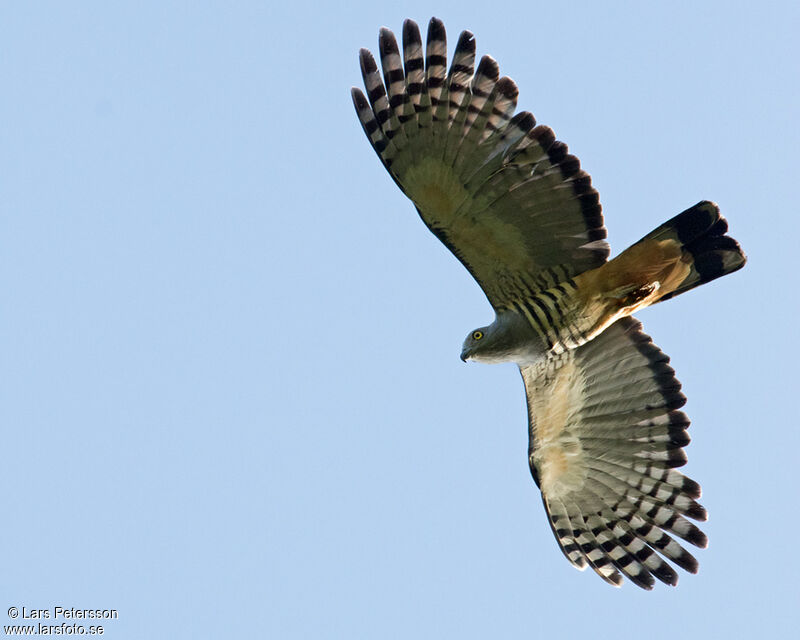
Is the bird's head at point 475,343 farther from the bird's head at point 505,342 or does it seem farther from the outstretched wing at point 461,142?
the outstretched wing at point 461,142

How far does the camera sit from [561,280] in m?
9.20

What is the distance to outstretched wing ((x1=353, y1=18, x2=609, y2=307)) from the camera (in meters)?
8.59

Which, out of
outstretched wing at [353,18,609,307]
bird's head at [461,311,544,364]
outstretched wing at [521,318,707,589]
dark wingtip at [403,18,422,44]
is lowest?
outstretched wing at [521,318,707,589]

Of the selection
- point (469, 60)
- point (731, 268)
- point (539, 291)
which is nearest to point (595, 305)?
point (539, 291)

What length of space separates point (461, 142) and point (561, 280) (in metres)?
1.47

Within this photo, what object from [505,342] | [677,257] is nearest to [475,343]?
[505,342]

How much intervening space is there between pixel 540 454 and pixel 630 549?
3.71 ft

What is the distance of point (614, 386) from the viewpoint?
32.5 feet

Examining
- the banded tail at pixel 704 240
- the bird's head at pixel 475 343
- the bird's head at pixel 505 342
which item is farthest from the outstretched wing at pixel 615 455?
the banded tail at pixel 704 240

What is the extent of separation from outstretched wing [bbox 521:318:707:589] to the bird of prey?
0.01 metres

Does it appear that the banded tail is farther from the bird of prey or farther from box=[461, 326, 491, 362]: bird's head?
box=[461, 326, 491, 362]: bird's head

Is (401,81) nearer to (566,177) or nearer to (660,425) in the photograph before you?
(566,177)

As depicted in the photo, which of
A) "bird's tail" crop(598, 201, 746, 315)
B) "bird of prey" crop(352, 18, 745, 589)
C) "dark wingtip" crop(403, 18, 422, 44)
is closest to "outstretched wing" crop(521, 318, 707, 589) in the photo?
"bird of prey" crop(352, 18, 745, 589)

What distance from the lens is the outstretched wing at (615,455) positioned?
9.80 m
